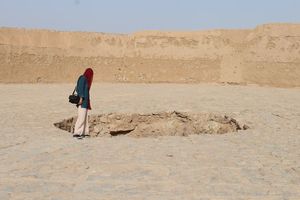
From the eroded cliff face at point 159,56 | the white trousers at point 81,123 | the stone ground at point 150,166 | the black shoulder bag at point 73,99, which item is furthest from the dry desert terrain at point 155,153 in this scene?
the eroded cliff face at point 159,56

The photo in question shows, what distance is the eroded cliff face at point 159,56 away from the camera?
35.8m

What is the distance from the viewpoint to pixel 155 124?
1155 cm

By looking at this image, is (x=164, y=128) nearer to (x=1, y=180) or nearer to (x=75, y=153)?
(x=75, y=153)

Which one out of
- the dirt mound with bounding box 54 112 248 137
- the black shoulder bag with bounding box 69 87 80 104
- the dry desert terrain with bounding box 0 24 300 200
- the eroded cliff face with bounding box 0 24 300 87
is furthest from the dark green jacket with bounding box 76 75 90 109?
the eroded cliff face with bounding box 0 24 300 87

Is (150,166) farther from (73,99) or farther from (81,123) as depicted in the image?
(73,99)

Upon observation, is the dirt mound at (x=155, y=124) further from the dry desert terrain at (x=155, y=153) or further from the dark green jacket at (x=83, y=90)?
the dark green jacket at (x=83, y=90)

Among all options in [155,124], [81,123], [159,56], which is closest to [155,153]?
[81,123]

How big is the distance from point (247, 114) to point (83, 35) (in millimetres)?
29115

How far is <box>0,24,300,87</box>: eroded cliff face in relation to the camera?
35.8 meters

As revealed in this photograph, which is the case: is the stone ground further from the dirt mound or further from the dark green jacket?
the dirt mound

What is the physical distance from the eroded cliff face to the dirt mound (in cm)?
2453

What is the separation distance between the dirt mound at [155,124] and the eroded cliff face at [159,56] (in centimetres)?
2453

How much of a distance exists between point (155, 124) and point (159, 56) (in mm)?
27803

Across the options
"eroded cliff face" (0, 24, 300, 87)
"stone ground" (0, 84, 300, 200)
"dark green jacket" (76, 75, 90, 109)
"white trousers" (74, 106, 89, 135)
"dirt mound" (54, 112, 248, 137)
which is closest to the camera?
"stone ground" (0, 84, 300, 200)
